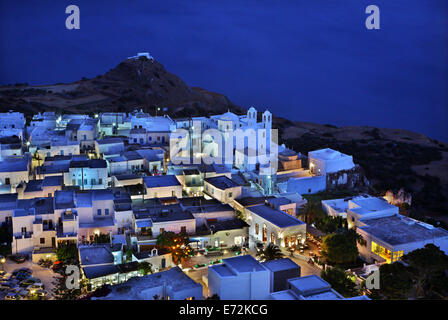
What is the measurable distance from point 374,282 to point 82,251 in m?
10.1

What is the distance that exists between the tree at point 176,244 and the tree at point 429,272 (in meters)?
7.91

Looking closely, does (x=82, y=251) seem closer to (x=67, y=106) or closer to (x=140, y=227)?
(x=140, y=227)

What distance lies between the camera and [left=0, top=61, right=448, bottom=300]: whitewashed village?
15422mm

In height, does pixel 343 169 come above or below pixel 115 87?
below

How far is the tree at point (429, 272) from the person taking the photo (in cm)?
1540

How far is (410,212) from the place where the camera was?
25.2 metres

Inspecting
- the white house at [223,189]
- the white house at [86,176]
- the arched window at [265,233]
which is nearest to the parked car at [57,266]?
the white house at [86,176]

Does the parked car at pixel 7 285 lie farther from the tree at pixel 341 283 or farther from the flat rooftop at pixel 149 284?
the tree at pixel 341 283

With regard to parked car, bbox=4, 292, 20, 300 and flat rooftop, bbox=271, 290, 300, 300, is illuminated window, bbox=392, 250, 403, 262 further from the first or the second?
parked car, bbox=4, 292, 20, 300

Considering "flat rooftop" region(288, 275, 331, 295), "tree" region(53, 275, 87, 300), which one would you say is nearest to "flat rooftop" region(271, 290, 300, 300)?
"flat rooftop" region(288, 275, 331, 295)

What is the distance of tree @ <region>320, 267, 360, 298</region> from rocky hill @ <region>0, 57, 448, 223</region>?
43.5 feet

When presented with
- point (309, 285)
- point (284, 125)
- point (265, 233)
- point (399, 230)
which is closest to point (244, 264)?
point (309, 285)

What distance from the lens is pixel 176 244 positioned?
18.5m

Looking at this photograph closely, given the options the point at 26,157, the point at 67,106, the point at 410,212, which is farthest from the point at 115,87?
the point at 410,212
